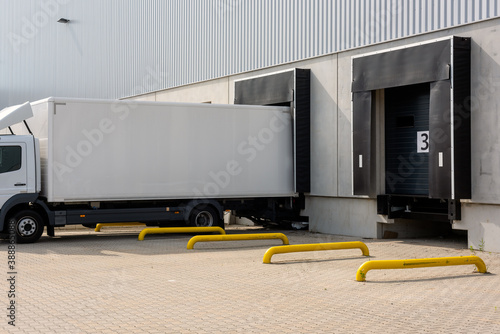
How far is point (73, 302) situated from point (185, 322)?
6.07ft

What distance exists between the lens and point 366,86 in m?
Result: 16.8

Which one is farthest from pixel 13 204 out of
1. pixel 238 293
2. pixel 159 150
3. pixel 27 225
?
pixel 238 293

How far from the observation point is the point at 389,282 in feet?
33.4

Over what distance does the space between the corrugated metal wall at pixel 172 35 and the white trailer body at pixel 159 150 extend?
2.75 meters

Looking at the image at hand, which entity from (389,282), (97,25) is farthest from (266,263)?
(97,25)

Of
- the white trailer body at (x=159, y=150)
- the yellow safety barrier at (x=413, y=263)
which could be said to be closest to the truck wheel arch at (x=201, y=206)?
the white trailer body at (x=159, y=150)

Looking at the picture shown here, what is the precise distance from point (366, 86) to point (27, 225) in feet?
28.6

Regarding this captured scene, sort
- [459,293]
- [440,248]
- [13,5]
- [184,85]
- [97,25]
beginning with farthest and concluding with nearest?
1. [13,5]
2. [97,25]
3. [184,85]
4. [440,248]
5. [459,293]

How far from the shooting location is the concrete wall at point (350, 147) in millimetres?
14039

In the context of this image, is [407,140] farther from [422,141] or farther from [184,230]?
[184,230]

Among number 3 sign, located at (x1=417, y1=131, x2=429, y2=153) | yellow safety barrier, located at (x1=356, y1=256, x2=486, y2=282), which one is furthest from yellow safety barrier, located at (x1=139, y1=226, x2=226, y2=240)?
yellow safety barrier, located at (x1=356, y1=256, x2=486, y2=282)

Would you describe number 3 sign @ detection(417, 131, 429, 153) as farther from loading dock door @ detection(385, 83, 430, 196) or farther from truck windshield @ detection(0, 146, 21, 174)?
truck windshield @ detection(0, 146, 21, 174)

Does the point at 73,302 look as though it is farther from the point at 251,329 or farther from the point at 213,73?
the point at 213,73

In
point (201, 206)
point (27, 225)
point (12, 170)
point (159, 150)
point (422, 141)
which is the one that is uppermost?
point (422, 141)
